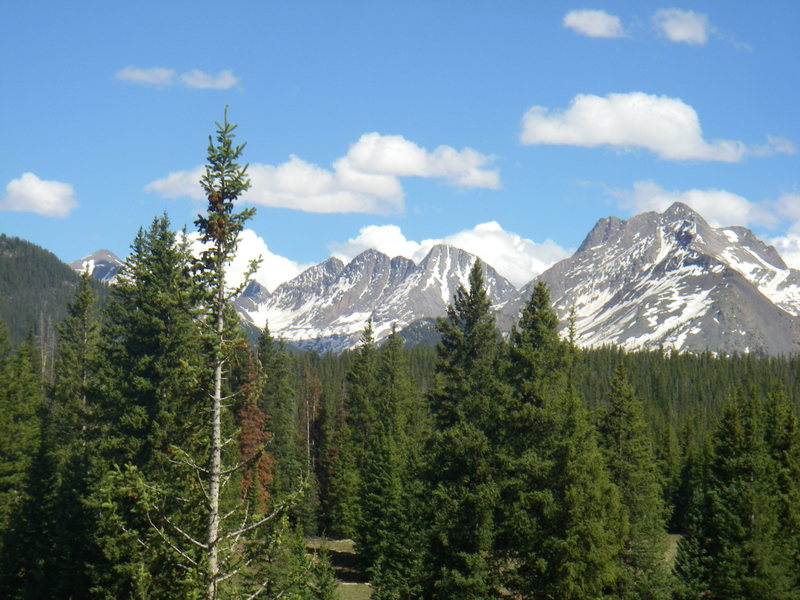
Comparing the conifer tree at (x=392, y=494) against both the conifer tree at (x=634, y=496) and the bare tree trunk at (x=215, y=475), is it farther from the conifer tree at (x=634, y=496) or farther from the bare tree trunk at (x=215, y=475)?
the bare tree trunk at (x=215, y=475)

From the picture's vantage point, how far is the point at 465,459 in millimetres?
29781

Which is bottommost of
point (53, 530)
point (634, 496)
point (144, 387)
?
point (53, 530)

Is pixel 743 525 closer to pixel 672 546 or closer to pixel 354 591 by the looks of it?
pixel 354 591

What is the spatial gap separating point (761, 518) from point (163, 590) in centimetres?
2597

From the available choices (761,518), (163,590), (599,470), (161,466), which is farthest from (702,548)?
(163,590)

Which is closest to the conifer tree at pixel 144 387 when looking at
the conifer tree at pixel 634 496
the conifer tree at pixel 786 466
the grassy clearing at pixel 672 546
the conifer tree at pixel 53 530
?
the conifer tree at pixel 53 530

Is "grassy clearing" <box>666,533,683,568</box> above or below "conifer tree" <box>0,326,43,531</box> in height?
below

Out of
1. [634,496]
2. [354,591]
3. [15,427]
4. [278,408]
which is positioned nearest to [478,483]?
[634,496]

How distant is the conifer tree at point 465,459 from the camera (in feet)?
93.5

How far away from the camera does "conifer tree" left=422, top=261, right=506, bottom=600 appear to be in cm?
2848

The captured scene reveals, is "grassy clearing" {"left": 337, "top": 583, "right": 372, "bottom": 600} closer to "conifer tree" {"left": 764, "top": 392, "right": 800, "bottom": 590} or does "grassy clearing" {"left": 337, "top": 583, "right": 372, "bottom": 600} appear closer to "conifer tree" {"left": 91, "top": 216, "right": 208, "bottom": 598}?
"conifer tree" {"left": 91, "top": 216, "right": 208, "bottom": 598}

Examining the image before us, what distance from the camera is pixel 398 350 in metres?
67.0

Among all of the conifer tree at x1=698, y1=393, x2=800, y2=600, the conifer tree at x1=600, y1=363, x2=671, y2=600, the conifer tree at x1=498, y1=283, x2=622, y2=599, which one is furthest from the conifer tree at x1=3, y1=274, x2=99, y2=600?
the conifer tree at x1=698, y1=393, x2=800, y2=600

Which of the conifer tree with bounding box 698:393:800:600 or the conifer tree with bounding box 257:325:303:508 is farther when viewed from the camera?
the conifer tree with bounding box 257:325:303:508
